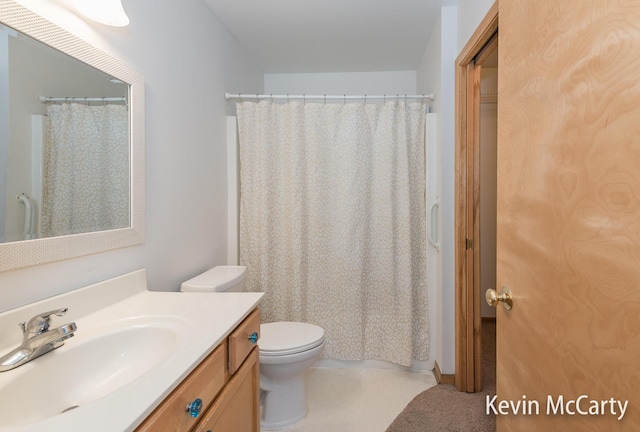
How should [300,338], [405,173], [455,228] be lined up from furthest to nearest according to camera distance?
[405,173] < [455,228] < [300,338]

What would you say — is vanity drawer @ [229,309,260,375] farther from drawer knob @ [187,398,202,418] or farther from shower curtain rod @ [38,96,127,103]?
shower curtain rod @ [38,96,127,103]

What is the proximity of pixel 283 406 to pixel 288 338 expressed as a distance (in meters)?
0.37

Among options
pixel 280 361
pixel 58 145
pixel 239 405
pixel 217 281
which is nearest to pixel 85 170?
pixel 58 145

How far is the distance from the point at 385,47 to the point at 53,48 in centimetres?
222

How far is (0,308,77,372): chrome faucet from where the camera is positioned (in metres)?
0.73

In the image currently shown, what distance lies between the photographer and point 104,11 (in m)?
1.08

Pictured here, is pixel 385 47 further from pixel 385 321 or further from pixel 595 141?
pixel 595 141

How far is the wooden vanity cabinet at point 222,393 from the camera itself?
68 centimetres

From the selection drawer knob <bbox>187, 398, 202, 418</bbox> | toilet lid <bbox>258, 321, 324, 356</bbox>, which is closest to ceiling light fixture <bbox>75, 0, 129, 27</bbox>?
drawer knob <bbox>187, 398, 202, 418</bbox>

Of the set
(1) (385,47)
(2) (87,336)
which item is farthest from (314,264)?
(1) (385,47)

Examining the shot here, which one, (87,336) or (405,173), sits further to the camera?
(405,173)

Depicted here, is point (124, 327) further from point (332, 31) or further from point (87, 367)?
point (332, 31)

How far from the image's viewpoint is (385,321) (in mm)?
2160

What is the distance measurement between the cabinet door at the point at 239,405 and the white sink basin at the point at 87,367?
8.4 inches
